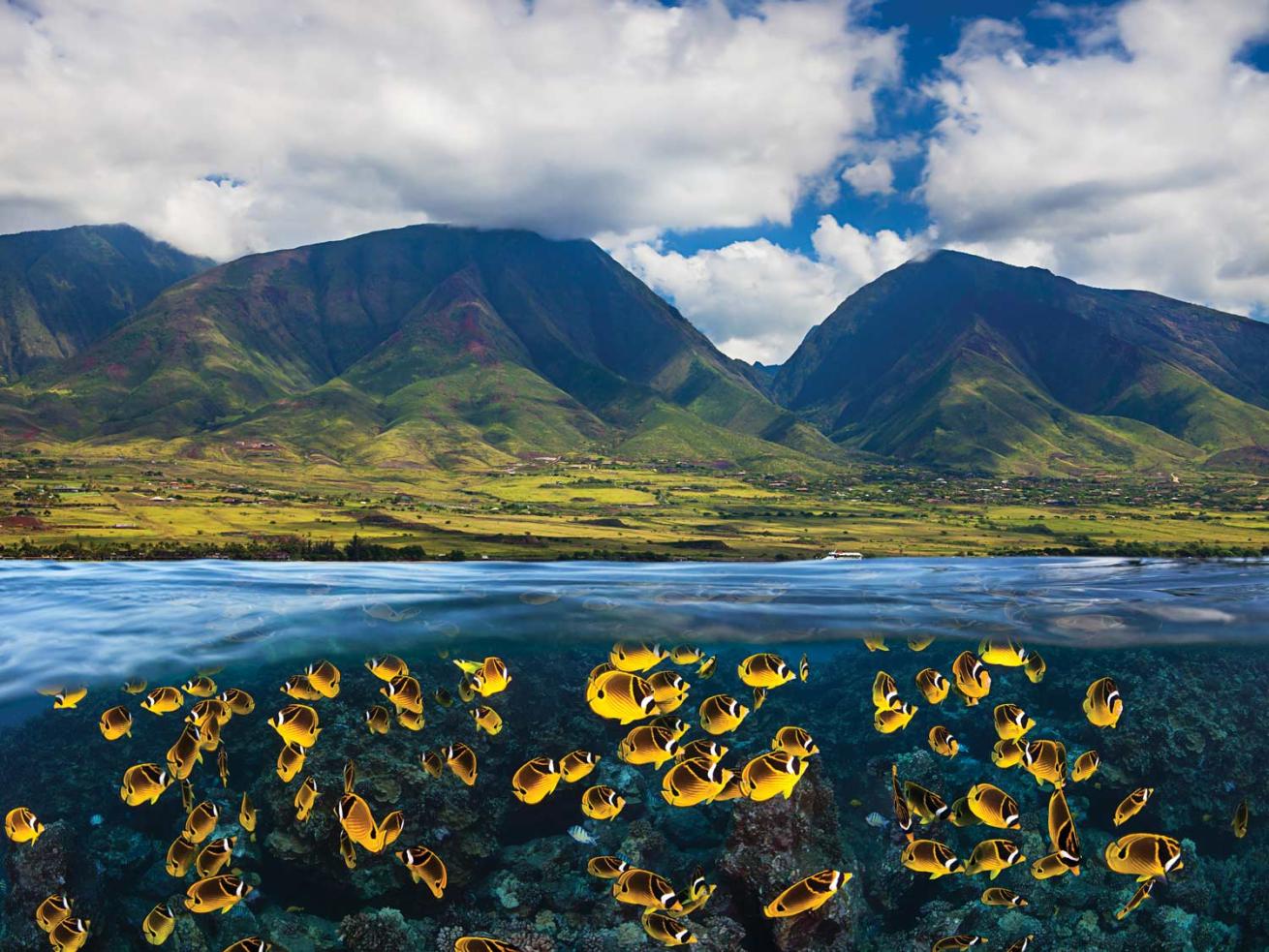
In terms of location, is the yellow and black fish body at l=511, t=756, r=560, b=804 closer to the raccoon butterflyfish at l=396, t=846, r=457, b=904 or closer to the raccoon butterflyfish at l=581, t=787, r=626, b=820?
the raccoon butterflyfish at l=581, t=787, r=626, b=820

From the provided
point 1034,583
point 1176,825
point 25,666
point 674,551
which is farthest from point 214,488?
point 1176,825

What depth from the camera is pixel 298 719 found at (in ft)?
33.0

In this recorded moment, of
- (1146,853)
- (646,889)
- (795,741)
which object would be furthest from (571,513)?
(1146,853)

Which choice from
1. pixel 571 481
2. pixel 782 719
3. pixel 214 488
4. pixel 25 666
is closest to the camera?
pixel 782 719

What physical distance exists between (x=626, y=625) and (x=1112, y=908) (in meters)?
14.6

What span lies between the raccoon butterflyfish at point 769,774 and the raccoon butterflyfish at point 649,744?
0.89 metres

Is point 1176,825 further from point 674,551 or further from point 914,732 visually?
point 674,551

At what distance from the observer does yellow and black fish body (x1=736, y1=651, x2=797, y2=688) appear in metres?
9.37

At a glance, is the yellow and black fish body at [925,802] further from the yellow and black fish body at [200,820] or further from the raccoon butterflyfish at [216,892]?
the yellow and black fish body at [200,820]

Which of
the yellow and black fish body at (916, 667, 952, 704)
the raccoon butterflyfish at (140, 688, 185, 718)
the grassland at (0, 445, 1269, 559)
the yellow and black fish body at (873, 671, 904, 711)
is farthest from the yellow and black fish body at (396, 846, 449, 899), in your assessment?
the grassland at (0, 445, 1269, 559)

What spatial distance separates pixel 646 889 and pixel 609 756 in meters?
10.3

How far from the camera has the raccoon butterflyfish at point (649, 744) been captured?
8.10m

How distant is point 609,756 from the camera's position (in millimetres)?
18219

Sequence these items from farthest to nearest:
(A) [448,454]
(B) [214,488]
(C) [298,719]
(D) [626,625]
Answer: (A) [448,454] < (B) [214,488] < (D) [626,625] < (C) [298,719]
